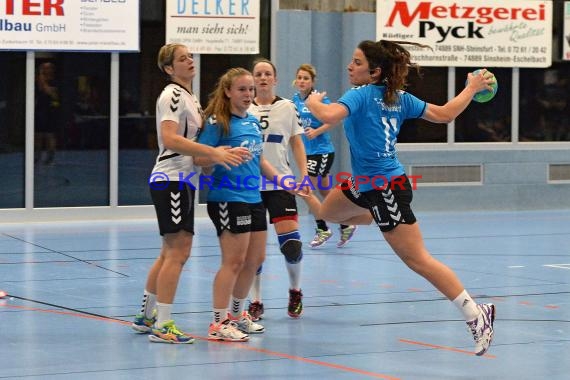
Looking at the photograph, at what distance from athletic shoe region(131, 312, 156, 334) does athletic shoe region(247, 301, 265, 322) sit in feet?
3.13

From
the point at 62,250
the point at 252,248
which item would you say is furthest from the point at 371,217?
the point at 62,250

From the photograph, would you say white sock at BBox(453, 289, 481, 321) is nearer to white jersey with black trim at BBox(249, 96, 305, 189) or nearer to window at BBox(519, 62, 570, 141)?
white jersey with black trim at BBox(249, 96, 305, 189)

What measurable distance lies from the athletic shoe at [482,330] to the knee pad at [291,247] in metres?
1.93

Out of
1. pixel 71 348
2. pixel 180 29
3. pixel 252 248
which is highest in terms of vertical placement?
pixel 180 29

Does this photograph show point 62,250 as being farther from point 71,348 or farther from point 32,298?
point 71,348

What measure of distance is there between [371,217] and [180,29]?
29.0ft

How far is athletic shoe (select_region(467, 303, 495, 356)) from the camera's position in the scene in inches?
300

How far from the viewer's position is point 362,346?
816 cm

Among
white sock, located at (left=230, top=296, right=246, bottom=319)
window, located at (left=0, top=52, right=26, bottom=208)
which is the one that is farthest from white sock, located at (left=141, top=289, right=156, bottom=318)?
window, located at (left=0, top=52, right=26, bottom=208)

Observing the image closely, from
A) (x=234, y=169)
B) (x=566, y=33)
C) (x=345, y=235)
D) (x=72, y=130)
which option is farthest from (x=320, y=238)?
(x=566, y=33)

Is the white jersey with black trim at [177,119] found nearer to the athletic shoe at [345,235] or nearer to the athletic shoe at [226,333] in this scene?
the athletic shoe at [226,333]

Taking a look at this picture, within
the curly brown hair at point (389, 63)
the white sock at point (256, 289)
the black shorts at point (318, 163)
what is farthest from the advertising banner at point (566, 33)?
the curly brown hair at point (389, 63)

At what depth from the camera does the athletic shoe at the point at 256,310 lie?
9.20 metres

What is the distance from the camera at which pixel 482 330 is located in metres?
7.68
